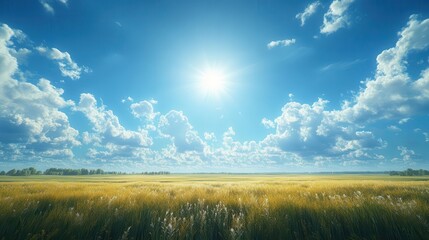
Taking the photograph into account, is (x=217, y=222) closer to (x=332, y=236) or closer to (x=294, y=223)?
(x=294, y=223)

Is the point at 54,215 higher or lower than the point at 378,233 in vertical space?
higher

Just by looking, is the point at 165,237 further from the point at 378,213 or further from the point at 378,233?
the point at 378,213

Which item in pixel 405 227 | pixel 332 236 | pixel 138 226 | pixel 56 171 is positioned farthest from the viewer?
pixel 56 171

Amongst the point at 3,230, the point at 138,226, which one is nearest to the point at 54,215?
the point at 3,230

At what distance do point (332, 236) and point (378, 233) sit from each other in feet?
2.12

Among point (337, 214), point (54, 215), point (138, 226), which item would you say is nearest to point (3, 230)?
point (54, 215)

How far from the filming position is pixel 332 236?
11.3 ft

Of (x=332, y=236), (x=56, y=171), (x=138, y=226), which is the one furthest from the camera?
(x=56, y=171)

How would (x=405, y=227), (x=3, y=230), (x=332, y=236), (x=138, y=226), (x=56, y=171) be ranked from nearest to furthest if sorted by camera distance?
(x=3, y=230) → (x=405, y=227) → (x=332, y=236) → (x=138, y=226) → (x=56, y=171)

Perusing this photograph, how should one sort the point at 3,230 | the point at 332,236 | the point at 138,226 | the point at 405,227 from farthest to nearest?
the point at 138,226, the point at 332,236, the point at 405,227, the point at 3,230

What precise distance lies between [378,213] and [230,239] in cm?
260

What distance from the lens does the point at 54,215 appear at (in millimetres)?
3617

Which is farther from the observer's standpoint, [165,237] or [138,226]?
[138,226]

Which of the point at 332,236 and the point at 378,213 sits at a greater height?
the point at 378,213
